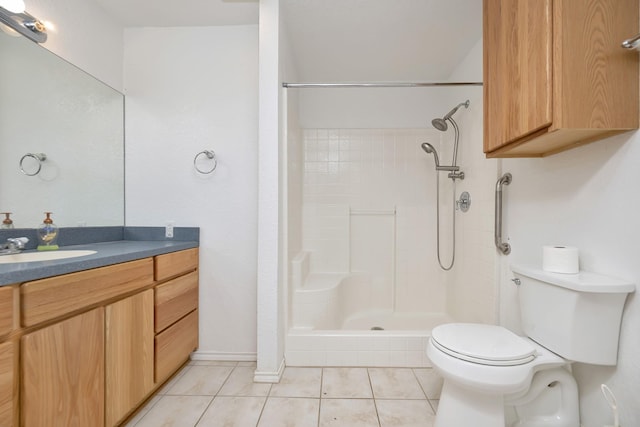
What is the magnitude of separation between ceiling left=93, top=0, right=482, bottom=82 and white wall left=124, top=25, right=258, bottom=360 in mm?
127

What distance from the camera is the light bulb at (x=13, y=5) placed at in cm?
129

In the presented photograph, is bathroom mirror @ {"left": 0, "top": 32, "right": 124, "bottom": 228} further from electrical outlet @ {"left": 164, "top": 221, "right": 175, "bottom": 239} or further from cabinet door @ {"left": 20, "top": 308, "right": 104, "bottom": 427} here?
cabinet door @ {"left": 20, "top": 308, "right": 104, "bottom": 427}

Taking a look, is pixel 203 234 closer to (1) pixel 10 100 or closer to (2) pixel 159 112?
(2) pixel 159 112

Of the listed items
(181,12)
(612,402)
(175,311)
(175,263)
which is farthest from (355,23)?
(612,402)

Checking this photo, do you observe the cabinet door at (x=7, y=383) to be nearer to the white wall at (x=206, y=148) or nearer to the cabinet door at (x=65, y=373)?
the cabinet door at (x=65, y=373)

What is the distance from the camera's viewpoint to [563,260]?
114 centimetres

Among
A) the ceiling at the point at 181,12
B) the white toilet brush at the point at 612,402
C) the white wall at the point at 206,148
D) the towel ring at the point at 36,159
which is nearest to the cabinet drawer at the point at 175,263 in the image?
the white wall at the point at 206,148

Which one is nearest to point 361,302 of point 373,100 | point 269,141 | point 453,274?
point 453,274

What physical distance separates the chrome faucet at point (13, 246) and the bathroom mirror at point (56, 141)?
0.47 ft

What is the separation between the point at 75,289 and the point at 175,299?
688 millimetres

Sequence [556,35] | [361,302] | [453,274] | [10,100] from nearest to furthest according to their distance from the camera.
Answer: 1. [556,35]
2. [10,100]
3. [453,274]
4. [361,302]

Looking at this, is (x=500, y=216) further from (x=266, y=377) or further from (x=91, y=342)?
(x=91, y=342)

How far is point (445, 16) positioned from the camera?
187 centimetres

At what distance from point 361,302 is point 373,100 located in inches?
76.9
